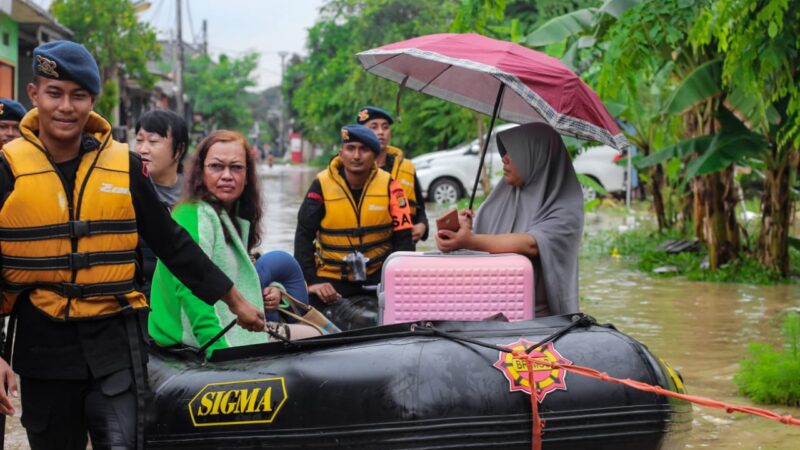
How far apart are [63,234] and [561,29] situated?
8.67 m

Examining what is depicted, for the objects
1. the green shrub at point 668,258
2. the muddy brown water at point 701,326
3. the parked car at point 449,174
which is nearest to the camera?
the muddy brown water at point 701,326

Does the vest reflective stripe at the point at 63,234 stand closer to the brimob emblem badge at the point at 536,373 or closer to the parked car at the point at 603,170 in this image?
the brimob emblem badge at the point at 536,373

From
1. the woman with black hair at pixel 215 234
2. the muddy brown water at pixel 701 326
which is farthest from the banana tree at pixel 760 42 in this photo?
the woman with black hair at pixel 215 234

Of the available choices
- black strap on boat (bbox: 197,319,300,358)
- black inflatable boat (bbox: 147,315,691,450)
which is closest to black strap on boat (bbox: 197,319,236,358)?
black strap on boat (bbox: 197,319,300,358)

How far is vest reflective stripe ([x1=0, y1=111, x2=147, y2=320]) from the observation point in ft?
11.3

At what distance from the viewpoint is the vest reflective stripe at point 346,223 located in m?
6.61

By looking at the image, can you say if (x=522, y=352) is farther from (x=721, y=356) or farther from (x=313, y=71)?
(x=313, y=71)

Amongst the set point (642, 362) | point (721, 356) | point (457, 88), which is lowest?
point (721, 356)

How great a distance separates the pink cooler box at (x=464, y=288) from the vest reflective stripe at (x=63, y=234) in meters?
1.65

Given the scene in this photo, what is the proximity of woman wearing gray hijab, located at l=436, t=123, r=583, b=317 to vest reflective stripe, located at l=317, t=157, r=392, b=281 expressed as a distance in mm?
1324

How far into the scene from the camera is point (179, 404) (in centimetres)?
425

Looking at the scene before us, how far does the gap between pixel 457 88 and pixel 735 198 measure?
7.21 m

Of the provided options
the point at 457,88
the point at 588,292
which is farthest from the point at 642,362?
the point at 588,292

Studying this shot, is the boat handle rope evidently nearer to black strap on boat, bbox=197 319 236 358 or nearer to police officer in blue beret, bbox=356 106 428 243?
black strap on boat, bbox=197 319 236 358
